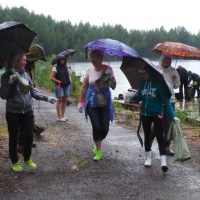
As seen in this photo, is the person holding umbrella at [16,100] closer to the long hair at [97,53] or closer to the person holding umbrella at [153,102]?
the long hair at [97,53]

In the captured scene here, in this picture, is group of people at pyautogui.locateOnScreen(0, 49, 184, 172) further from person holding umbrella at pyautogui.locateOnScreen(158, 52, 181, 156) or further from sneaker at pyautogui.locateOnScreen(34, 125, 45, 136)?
sneaker at pyautogui.locateOnScreen(34, 125, 45, 136)

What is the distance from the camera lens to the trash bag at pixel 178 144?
496 cm

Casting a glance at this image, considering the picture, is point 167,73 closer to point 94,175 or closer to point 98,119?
point 98,119

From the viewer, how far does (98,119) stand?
5.75m

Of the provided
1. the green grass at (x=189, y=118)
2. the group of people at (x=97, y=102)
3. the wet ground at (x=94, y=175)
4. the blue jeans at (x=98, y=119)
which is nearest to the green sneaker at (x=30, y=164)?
the group of people at (x=97, y=102)

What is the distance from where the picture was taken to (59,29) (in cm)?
8356

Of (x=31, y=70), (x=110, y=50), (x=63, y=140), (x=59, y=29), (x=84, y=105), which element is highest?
(x=59, y=29)

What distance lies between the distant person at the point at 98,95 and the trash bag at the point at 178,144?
1.10m

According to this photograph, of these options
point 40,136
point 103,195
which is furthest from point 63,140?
point 103,195

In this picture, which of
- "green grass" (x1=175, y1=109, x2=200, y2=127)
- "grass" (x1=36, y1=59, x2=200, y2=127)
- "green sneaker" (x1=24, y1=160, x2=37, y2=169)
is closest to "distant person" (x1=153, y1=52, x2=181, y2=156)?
"green sneaker" (x1=24, y1=160, x2=37, y2=169)

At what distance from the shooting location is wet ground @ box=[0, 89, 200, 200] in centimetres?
422

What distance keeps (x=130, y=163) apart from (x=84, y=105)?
1.22 m

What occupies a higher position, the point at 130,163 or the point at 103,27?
the point at 103,27

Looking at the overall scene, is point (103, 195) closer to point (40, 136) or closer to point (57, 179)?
point (57, 179)
